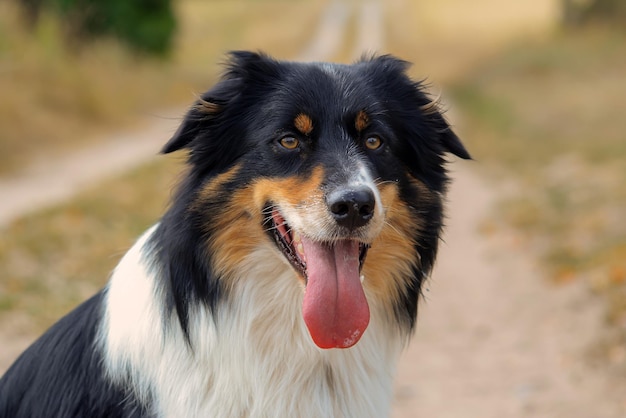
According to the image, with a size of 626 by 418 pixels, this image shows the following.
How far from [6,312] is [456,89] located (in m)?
18.8

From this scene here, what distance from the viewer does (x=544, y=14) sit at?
31156 millimetres

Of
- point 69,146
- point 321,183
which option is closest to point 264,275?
point 321,183

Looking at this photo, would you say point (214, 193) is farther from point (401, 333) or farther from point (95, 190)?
point (95, 190)

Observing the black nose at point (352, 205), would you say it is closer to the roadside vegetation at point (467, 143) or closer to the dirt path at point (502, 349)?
the roadside vegetation at point (467, 143)

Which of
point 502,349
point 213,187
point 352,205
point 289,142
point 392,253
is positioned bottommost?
point 502,349

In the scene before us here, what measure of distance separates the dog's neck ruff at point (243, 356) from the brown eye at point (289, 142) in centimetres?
44

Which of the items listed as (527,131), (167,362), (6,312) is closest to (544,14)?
(527,131)

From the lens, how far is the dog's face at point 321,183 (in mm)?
3199

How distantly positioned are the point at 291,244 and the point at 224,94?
2.38 ft

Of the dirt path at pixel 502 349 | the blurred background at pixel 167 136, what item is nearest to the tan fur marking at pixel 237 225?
the blurred background at pixel 167 136

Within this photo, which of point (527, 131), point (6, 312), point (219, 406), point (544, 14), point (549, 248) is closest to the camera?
point (219, 406)

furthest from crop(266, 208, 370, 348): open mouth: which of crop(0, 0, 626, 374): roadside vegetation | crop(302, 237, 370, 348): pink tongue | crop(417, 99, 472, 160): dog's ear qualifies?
crop(0, 0, 626, 374): roadside vegetation

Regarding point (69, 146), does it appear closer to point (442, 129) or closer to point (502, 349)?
point (502, 349)

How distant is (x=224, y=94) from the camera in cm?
345
